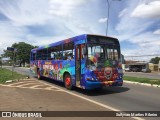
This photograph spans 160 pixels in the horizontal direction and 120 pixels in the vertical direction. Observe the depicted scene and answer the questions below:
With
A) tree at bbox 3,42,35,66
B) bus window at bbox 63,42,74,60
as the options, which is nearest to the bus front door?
bus window at bbox 63,42,74,60

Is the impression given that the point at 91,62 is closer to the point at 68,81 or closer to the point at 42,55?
the point at 68,81

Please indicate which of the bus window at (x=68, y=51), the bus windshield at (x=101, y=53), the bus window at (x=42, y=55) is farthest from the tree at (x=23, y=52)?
the bus windshield at (x=101, y=53)

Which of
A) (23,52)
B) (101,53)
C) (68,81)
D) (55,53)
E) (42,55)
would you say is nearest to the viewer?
(101,53)

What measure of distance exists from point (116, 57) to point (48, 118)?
6.52 m

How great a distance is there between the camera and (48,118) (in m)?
7.73

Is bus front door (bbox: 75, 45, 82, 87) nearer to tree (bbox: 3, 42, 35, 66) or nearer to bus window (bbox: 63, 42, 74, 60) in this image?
bus window (bbox: 63, 42, 74, 60)

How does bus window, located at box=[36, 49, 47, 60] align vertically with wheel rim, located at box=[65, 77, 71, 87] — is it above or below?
above

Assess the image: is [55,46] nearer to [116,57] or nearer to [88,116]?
[116,57]

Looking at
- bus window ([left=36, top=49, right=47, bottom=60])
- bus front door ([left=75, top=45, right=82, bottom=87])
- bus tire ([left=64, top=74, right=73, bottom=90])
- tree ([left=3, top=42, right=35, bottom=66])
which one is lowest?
bus tire ([left=64, top=74, right=73, bottom=90])

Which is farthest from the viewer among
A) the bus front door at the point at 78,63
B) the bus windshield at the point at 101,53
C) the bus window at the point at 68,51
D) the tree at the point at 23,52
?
the tree at the point at 23,52

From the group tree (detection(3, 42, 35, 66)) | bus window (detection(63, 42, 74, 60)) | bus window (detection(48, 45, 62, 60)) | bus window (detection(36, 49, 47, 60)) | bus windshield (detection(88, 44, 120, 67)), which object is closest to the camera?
bus windshield (detection(88, 44, 120, 67))

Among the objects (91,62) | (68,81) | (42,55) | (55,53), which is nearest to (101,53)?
(91,62)

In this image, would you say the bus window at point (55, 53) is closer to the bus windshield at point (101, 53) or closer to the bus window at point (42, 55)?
the bus window at point (42, 55)

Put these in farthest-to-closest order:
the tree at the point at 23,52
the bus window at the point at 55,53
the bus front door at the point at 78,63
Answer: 1. the tree at the point at 23,52
2. the bus window at the point at 55,53
3. the bus front door at the point at 78,63
